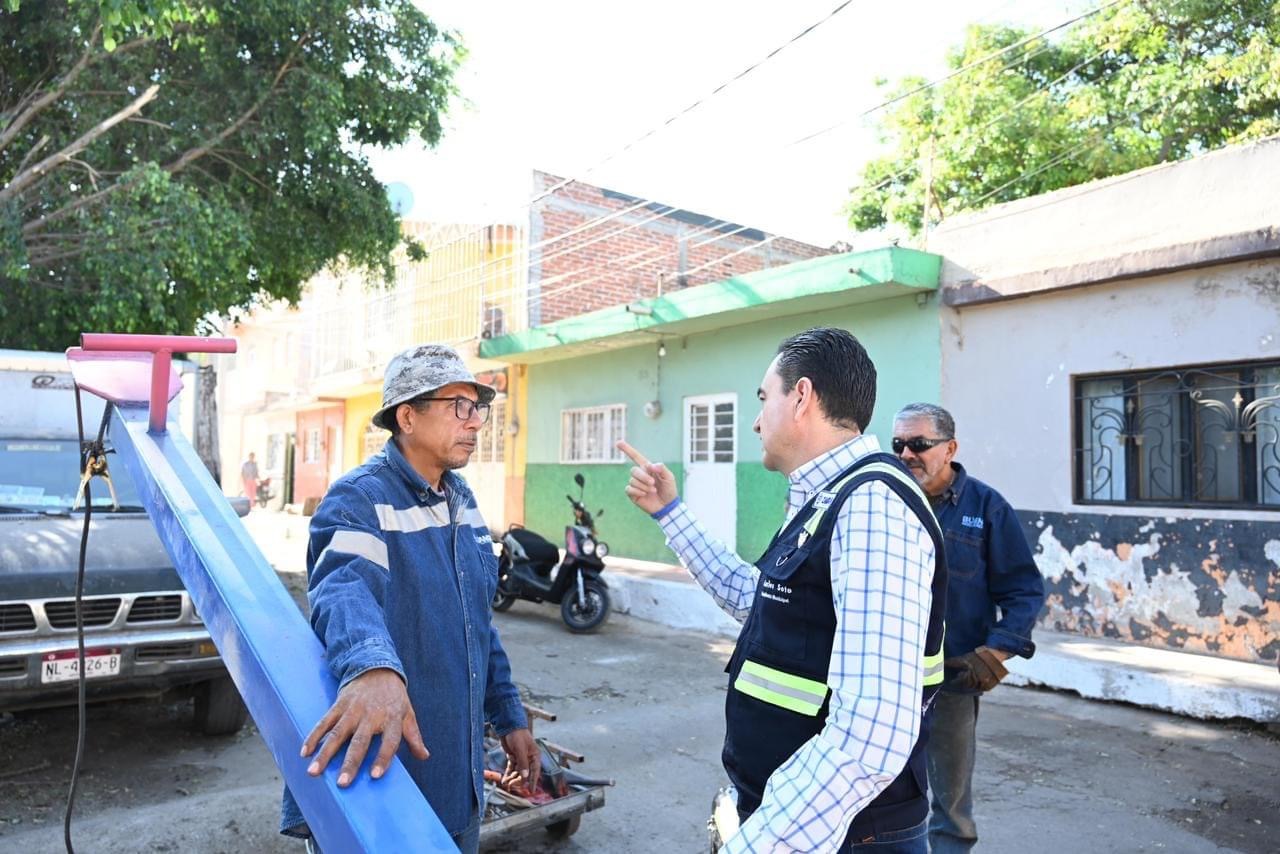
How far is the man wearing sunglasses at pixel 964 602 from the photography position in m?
3.18

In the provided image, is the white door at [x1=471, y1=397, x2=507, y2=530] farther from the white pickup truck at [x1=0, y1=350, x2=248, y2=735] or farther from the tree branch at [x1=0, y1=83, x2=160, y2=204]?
the white pickup truck at [x1=0, y1=350, x2=248, y2=735]

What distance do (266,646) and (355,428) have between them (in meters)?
22.2

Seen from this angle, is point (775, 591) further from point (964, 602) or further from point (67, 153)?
point (67, 153)

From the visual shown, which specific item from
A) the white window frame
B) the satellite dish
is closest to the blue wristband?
the satellite dish

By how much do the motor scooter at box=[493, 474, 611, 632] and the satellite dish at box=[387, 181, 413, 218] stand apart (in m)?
4.39

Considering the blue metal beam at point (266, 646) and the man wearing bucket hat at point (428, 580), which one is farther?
the man wearing bucket hat at point (428, 580)

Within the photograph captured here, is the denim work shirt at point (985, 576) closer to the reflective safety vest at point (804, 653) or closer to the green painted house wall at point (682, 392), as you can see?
the reflective safety vest at point (804, 653)

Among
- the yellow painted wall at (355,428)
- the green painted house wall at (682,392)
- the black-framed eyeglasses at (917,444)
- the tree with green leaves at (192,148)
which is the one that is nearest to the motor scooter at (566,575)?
the green painted house wall at (682,392)

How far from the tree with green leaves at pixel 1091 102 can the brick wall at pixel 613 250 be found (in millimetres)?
3326

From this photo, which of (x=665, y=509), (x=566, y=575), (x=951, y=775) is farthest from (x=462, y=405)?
(x=566, y=575)

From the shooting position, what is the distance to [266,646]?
1632mm

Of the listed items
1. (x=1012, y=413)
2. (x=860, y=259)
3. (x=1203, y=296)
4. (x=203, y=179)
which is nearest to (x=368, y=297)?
(x=203, y=179)

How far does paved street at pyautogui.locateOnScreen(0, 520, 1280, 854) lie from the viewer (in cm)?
423

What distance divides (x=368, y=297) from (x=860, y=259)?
14128 millimetres
